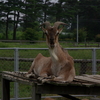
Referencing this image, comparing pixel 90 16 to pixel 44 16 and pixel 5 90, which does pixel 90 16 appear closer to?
pixel 44 16

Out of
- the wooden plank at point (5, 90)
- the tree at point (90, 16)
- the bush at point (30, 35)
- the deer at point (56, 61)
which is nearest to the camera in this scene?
the deer at point (56, 61)

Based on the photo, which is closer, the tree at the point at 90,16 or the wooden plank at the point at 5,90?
the wooden plank at the point at 5,90

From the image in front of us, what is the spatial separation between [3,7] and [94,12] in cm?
2690

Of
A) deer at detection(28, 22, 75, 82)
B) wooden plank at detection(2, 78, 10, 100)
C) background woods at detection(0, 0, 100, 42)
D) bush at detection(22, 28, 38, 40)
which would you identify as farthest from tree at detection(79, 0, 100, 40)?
deer at detection(28, 22, 75, 82)

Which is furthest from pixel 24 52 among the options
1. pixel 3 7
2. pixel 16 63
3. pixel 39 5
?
pixel 39 5

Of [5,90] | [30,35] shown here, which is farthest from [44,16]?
[5,90]

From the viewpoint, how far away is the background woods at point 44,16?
6070 centimetres

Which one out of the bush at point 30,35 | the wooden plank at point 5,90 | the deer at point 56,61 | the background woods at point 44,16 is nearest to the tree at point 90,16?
the background woods at point 44,16

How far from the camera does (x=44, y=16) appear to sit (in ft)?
226

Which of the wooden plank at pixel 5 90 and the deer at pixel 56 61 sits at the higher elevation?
the deer at pixel 56 61

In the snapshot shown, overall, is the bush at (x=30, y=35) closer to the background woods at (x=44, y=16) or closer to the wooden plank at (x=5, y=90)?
the background woods at (x=44, y=16)

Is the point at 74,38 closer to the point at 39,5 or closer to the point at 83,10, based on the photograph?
the point at 39,5

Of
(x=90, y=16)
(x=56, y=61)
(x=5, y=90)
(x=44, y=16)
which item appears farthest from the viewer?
(x=90, y=16)

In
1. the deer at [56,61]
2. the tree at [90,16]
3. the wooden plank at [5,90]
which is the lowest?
the wooden plank at [5,90]
